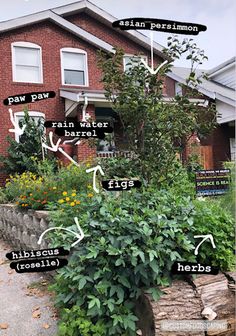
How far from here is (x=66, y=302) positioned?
119 centimetres

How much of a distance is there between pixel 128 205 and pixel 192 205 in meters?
0.28

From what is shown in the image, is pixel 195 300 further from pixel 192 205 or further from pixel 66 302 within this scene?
pixel 66 302

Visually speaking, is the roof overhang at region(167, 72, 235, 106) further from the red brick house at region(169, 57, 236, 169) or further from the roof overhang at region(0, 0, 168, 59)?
the roof overhang at region(0, 0, 168, 59)

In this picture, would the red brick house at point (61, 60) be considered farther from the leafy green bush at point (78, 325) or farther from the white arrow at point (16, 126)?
the leafy green bush at point (78, 325)

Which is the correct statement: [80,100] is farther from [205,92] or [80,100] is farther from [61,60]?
[205,92]

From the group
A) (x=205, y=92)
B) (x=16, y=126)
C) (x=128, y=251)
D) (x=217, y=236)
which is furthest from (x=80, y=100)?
(x=217, y=236)

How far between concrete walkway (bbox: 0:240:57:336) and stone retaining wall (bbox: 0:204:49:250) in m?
0.10

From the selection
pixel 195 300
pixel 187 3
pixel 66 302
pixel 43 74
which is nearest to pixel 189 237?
→ pixel 195 300

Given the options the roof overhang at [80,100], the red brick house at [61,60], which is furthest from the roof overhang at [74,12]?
the roof overhang at [80,100]

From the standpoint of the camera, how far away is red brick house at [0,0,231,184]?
125cm

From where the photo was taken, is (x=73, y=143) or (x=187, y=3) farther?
(x=73, y=143)

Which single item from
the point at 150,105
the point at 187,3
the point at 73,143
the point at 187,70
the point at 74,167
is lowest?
the point at 74,167

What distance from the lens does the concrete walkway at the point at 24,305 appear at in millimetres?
1274

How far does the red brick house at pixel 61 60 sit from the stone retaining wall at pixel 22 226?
47 centimetres
